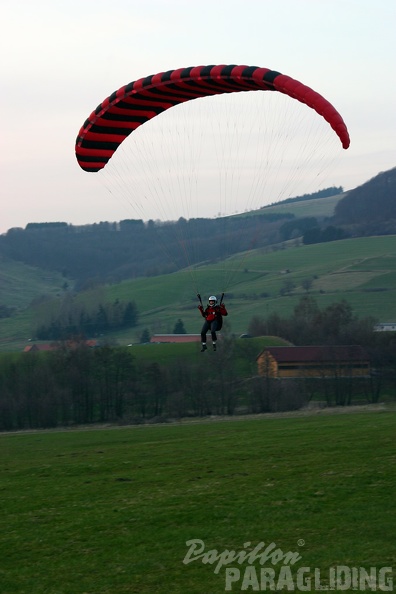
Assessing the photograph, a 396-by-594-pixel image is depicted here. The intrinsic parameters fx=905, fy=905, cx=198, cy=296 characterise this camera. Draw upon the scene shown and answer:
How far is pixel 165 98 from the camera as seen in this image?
89.8 ft

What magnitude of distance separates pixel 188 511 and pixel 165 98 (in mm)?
12584

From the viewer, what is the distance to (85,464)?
30766 millimetres

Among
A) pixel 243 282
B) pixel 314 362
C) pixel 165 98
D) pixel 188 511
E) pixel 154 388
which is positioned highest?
pixel 165 98

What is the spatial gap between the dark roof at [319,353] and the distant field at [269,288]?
28296 millimetres

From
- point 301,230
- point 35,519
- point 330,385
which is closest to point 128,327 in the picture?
point 330,385

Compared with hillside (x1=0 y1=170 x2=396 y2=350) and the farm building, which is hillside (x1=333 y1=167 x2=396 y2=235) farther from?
the farm building

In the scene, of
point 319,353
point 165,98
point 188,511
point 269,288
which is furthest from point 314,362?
point 269,288

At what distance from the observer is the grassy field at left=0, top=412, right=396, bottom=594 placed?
17.4m

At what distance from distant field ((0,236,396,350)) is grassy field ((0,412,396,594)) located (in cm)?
7766

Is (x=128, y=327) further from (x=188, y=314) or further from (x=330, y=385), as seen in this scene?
(x=330, y=385)

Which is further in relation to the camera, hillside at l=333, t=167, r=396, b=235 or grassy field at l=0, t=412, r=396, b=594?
hillside at l=333, t=167, r=396, b=235

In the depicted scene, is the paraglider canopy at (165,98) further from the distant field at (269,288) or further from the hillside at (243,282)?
the distant field at (269,288)

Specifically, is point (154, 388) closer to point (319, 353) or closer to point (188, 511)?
point (319, 353)

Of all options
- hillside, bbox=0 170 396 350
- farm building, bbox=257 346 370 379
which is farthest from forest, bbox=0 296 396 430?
hillside, bbox=0 170 396 350
